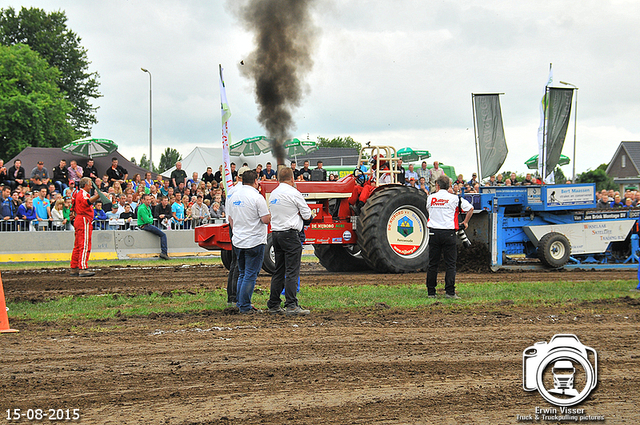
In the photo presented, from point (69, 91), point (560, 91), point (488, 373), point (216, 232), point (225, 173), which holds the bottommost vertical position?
point (488, 373)

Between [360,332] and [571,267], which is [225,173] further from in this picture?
[571,267]

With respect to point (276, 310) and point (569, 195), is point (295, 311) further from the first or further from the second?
point (569, 195)

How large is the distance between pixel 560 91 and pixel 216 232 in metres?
10.9

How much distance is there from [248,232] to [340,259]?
18.8 ft

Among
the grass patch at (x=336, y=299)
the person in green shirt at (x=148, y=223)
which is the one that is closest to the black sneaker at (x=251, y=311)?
the grass patch at (x=336, y=299)

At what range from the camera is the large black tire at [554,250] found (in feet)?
41.2

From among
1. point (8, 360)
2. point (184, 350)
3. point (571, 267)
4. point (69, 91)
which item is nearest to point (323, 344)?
point (184, 350)

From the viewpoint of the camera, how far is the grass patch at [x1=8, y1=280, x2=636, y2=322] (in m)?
8.05

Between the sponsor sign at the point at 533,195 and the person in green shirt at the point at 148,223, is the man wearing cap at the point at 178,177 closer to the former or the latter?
the person in green shirt at the point at 148,223

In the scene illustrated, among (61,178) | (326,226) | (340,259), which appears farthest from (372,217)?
(61,178)

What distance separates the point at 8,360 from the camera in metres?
5.46

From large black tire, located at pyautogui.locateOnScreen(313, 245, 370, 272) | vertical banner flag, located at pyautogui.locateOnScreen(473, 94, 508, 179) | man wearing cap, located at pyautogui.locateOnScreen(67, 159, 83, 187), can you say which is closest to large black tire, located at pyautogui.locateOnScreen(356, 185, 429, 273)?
large black tire, located at pyautogui.locateOnScreen(313, 245, 370, 272)

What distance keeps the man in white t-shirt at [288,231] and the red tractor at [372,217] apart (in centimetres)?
357
